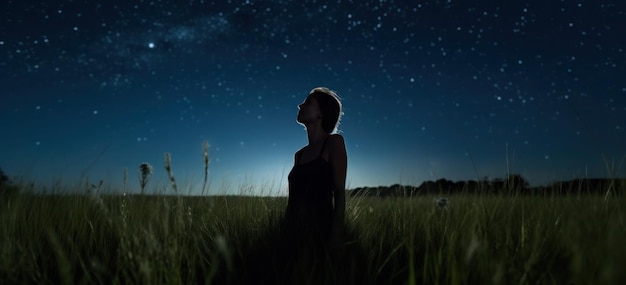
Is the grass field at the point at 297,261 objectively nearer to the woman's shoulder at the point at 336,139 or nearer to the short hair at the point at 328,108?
the woman's shoulder at the point at 336,139

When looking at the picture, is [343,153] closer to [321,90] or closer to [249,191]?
[321,90]

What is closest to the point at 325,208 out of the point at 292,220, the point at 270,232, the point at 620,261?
the point at 292,220

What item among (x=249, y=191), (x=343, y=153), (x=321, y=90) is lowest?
(x=249, y=191)

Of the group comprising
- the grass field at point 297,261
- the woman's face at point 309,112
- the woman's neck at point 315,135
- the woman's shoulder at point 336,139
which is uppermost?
the woman's face at point 309,112

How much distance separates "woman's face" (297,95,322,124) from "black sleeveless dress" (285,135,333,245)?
0.46 metres

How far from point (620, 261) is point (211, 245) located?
112 inches

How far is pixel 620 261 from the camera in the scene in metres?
1.67

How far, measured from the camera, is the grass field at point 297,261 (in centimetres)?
214

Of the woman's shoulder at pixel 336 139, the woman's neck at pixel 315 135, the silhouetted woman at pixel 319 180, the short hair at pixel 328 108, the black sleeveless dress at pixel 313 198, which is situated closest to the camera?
the silhouetted woman at pixel 319 180

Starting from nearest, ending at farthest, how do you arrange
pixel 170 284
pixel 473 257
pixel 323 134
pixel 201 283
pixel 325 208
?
pixel 170 284 < pixel 473 257 < pixel 201 283 < pixel 325 208 < pixel 323 134

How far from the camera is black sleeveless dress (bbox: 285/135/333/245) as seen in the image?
4.25 meters

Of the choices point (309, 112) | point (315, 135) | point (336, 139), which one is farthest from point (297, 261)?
point (309, 112)

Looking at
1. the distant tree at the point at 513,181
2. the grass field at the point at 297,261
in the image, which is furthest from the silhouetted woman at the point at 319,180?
the distant tree at the point at 513,181

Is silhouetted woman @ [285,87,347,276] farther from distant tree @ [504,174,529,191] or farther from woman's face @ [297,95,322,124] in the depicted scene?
distant tree @ [504,174,529,191]
